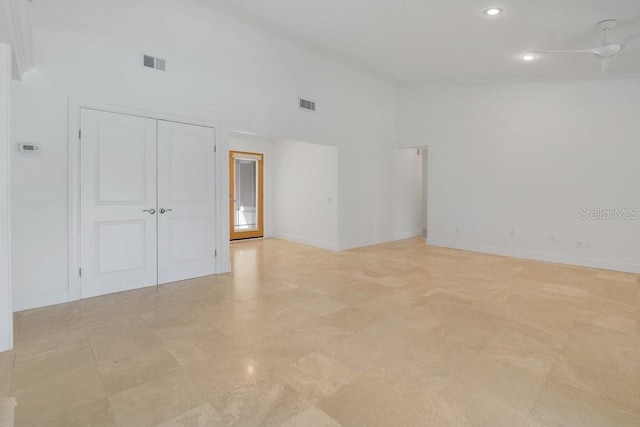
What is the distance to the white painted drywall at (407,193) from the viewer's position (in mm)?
8680

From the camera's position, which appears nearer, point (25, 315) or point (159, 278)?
point (25, 315)

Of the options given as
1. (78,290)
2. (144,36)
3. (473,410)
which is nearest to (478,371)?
(473,410)

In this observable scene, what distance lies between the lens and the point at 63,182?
3.80 m

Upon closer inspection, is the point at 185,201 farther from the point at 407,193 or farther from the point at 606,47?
the point at 407,193

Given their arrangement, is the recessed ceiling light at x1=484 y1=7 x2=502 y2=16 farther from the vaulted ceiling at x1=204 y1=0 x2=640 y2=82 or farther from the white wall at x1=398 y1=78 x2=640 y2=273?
the white wall at x1=398 y1=78 x2=640 y2=273

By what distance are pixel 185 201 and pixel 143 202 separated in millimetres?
566

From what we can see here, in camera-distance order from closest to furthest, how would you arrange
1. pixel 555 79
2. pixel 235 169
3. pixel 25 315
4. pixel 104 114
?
pixel 25 315
pixel 104 114
pixel 555 79
pixel 235 169

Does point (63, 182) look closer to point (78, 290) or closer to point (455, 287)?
point (78, 290)

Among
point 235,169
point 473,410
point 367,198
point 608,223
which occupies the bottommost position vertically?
point 473,410

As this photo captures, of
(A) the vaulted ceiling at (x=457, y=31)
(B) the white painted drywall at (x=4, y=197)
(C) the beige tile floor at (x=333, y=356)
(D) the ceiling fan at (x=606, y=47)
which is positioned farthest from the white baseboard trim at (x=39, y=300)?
(D) the ceiling fan at (x=606, y=47)

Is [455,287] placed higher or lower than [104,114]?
lower

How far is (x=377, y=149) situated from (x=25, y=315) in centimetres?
683

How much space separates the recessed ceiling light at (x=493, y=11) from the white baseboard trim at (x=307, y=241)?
4753mm

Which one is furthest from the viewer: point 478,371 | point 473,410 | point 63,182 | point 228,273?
point 228,273
